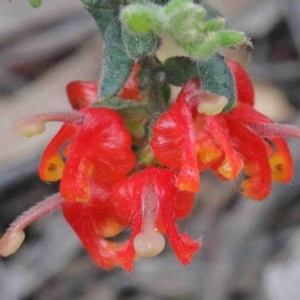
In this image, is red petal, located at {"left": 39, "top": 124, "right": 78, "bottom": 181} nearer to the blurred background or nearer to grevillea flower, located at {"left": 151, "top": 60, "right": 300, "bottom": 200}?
grevillea flower, located at {"left": 151, "top": 60, "right": 300, "bottom": 200}

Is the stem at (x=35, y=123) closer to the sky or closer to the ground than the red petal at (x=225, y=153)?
closer to the sky

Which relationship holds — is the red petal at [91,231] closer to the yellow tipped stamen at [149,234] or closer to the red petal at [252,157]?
the yellow tipped stamen at [149,234]

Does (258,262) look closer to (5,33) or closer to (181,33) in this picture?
(5,33)

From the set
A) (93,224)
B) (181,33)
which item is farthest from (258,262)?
(181,33)

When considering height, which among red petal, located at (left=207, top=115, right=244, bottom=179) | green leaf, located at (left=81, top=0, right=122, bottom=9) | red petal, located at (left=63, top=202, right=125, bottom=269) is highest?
green leaf, located at (left=81, top=0, right=122, bottom=9)

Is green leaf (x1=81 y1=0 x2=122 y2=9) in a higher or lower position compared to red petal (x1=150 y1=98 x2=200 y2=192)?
higher

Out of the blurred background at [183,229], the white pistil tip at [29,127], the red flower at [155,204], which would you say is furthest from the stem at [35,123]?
the blurred background at [183,229]

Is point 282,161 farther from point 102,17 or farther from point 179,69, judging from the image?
point 102,17

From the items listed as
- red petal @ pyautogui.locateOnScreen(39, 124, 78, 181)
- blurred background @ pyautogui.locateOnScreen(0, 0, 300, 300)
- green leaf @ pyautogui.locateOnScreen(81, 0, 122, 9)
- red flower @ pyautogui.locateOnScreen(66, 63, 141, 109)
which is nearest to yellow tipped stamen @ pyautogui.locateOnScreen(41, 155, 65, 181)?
red petal @ pyautogui.locateOnScreen(39, 124, 78, 181)
